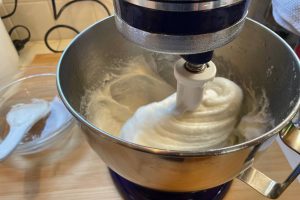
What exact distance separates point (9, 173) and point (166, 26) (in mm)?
369

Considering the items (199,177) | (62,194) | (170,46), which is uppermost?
(170,46)

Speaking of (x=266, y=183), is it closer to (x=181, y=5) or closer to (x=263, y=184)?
(x=263, y=184)

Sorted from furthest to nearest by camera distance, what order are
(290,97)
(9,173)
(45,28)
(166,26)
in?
(45,28)
(9,173)
(290,97)
(166,26)

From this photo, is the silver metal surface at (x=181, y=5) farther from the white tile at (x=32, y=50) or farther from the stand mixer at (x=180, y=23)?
the white tile at (x=32, y=50)

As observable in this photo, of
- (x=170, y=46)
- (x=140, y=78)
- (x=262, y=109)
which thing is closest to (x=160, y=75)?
(x=140, y=78)

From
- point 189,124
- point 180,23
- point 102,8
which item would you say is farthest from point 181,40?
point 102,8

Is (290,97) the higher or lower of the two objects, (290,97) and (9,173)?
the higher

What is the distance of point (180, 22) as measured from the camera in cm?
22

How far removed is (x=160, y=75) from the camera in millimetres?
522

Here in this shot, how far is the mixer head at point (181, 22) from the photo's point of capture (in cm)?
22

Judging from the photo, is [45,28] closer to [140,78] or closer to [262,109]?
[140,78]

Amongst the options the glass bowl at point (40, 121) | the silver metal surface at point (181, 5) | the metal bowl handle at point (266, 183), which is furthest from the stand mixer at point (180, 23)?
the glass bowl at point (40, 121)

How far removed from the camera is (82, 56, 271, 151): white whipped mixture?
38 centimetres

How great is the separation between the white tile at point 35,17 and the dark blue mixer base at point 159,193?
0.45 meters
